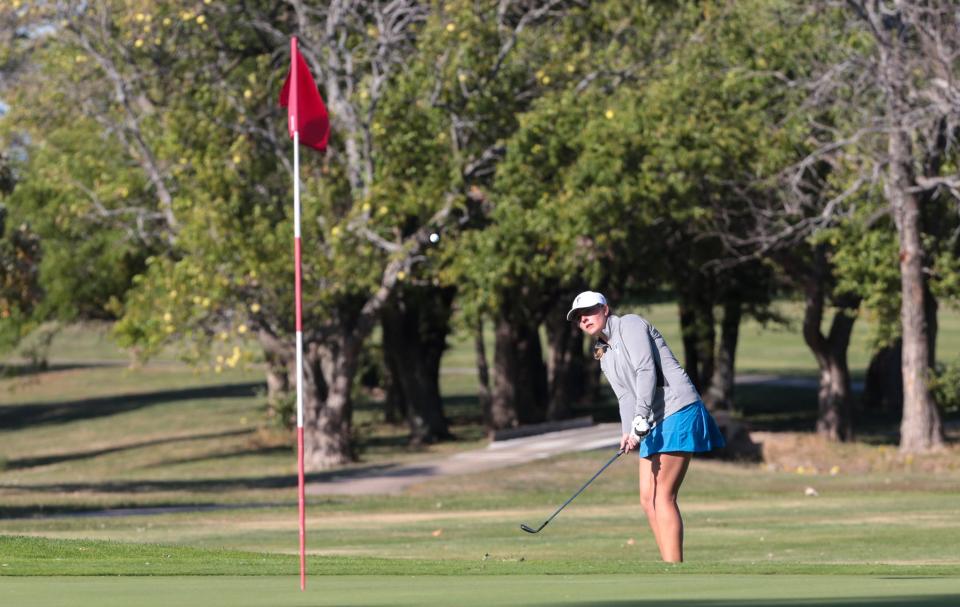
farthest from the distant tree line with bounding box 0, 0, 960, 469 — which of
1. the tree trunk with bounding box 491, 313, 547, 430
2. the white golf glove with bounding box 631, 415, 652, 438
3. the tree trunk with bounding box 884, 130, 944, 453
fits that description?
the white golf glove with bounding box 631, 415, 652, 438

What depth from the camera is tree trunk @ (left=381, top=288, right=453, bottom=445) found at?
3788cm

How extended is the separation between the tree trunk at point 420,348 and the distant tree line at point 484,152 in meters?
4.48

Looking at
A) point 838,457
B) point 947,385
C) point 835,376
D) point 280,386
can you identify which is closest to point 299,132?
point 947,385

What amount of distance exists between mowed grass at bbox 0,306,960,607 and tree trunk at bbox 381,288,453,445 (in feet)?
2.84

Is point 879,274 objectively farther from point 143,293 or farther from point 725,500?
point 143,293

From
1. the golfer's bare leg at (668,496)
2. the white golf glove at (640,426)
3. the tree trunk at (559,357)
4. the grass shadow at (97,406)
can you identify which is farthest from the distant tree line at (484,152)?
the grass shadow at (97,406)

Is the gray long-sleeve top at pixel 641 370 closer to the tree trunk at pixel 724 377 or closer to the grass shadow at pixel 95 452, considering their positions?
the grass shadow at pixel 95 452

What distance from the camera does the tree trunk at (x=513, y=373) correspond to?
39594mm

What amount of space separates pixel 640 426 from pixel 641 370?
0.39 m

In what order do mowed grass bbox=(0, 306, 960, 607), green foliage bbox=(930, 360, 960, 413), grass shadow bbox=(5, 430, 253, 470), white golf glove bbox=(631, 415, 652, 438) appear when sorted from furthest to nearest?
1. grass shadow bbox=(5, 430, 253, 470)
2. green foliage bbox=(930, 360, 960, 413)
3. white golf glove bbox=(631, 415, 652, 438)
4. mowed grass bbox=(0, 306, 960, 607)

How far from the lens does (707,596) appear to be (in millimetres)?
8508

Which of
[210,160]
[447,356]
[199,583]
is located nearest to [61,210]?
[210,160]

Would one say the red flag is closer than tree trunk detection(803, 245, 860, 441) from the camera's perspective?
Yes

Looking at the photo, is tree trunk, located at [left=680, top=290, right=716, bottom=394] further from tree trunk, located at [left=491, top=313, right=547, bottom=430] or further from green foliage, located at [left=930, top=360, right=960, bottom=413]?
green foliage, located at [left=930, top=360, right=960, bottom=413]
